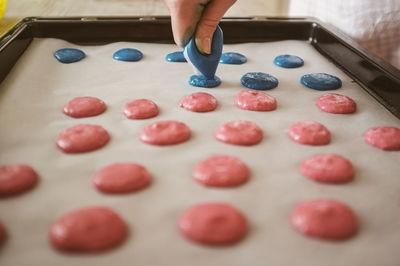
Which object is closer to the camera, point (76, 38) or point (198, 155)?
point (198, 155)

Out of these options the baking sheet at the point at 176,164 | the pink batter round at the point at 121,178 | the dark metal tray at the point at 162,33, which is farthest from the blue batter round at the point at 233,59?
Answer: the pink batter round at the point at 121,178

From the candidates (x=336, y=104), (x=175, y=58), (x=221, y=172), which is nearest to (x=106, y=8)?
(x=175, y=58)

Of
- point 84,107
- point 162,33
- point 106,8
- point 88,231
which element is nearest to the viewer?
point 88,231

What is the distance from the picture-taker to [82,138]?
0.78 metres

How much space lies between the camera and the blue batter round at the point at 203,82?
3.48 ft

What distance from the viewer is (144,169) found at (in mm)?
701

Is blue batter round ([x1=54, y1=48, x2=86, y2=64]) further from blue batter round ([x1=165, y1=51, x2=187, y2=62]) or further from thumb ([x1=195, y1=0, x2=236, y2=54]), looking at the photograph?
thumb ([x1=195, y1=0, x2=236, y2=54])

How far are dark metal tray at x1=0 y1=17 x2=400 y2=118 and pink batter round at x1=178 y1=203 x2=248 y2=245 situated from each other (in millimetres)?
674

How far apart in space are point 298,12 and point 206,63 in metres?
0.85

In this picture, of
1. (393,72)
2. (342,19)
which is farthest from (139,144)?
(342,19)

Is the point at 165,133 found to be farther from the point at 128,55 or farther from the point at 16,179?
the point at 128,55

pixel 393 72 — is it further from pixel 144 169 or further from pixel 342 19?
pixel 144 169

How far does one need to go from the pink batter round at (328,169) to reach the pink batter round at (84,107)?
1.58 feet

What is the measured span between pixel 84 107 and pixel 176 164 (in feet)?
0.99
